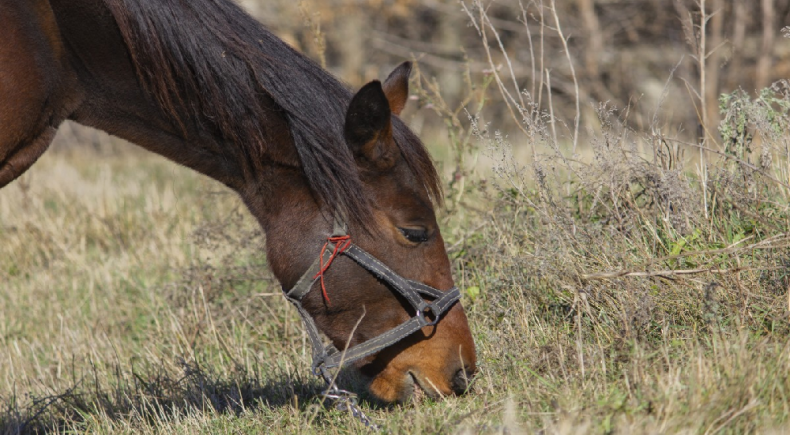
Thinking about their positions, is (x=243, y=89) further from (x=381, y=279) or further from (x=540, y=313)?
(x=540, y=313)

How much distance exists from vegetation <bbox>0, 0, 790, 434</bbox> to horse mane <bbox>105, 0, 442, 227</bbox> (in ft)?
2.80

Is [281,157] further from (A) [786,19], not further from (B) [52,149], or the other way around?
(B) [52,149]

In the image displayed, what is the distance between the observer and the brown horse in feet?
9.07

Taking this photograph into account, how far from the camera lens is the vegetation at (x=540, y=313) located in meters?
2.61

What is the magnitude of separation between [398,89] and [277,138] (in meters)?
0.60

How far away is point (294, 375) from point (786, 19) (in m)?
8.99

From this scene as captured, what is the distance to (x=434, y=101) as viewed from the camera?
4652mm

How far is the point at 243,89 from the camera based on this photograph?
9.23 feet

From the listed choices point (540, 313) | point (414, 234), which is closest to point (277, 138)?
point (414, 234)

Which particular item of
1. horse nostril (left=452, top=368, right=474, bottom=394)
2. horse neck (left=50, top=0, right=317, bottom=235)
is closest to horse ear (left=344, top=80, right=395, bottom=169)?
horse neck (left=50, top=0, right=317, bottom=235)

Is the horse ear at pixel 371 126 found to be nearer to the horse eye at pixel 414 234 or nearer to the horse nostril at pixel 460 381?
the horse eye at pixel 414 234

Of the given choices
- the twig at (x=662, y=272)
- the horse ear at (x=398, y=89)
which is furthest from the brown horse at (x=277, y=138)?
the twig at (x=662, y=272)

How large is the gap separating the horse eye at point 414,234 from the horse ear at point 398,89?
1.91 ft

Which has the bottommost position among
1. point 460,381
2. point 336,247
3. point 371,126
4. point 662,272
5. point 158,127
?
point 460,381
